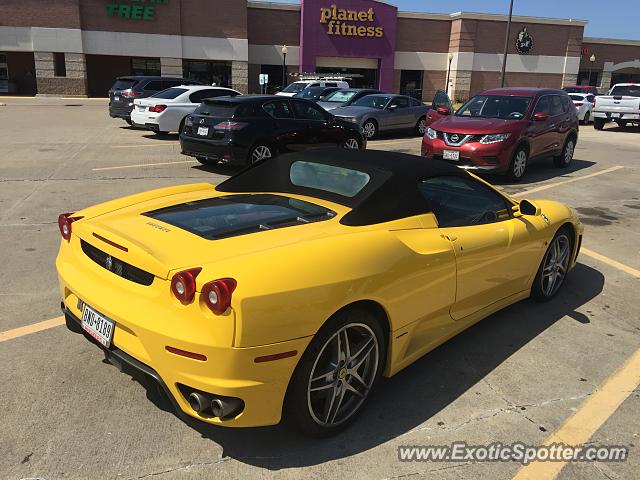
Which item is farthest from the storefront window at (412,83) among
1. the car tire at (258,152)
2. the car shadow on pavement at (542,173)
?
the car tire at (258,152)

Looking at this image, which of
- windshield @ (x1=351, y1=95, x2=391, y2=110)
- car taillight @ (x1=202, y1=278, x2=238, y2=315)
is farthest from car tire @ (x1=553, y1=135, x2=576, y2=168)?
car taillight @ (x1=202, y1=278, x2=238, y2=315)

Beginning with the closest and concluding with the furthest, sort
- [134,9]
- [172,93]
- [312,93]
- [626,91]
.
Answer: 1. [172,93]
2. [312,93]
3. [626,91]
4. [134,9]

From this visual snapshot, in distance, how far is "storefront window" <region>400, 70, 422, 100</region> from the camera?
1813 inches

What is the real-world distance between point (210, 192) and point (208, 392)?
2.02 m

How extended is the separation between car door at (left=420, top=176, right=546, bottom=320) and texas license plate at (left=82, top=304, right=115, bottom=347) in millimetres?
1963

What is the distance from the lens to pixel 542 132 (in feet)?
35.2

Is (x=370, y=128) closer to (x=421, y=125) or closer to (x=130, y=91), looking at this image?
(x=421, y=125)

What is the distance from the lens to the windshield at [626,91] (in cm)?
2161

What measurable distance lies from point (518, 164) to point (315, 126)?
156 inches

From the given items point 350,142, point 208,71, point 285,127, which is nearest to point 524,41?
point 208,71

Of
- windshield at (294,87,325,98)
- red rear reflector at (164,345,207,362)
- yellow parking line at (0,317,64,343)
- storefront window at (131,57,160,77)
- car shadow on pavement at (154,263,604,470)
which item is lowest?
car shadow on pavement at (154,263,604,470)

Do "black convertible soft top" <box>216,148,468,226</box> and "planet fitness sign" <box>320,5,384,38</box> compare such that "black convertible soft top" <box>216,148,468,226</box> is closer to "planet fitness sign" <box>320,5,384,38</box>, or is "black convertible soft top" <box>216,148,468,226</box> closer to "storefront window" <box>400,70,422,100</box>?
"planet fitness sign" <box>320,5,384,38</box>

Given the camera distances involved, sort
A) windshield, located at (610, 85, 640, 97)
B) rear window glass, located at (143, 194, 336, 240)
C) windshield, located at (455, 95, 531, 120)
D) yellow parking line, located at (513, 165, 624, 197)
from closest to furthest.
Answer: rear window glass, located at (143, 194, 336, 240) < yellow parking line, located at (513, 165, 624, 197) < windshield, located at (455, 95, 531, 120) < windshield, located at (610, 85, 640, 97)

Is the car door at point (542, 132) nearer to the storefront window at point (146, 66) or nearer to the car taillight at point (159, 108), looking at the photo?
the car taillight at point (159, 108)
